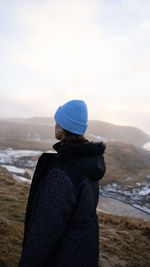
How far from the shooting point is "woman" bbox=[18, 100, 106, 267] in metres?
2.04

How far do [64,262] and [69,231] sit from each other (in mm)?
425

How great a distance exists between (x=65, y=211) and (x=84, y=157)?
24.8 inches

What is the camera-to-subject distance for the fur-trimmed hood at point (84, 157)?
7.09 feet

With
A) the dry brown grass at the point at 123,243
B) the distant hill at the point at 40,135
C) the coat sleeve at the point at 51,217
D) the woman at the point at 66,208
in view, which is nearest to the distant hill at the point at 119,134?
the distant hill at the point at 40,135

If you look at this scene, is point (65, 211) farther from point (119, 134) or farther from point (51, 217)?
point (119, 134)

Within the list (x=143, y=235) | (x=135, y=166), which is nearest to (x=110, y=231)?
(x=143, y=235)

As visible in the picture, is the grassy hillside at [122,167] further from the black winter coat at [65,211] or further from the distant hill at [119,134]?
the distant hill at [119,134]

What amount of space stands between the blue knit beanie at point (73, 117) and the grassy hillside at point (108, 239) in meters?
4.60

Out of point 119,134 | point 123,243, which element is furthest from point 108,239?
point 119,134

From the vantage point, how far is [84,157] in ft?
7.26

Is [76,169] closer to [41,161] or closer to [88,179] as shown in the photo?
[88,179]

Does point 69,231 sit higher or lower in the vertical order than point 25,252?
higher

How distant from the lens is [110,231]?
9.45 metres

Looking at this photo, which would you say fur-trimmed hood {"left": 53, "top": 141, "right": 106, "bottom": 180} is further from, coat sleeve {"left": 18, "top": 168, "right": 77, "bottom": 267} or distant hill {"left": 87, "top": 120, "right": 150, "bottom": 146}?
distant hill {"left": 87, "top": 120, "right": 150, "bottom": 146}
